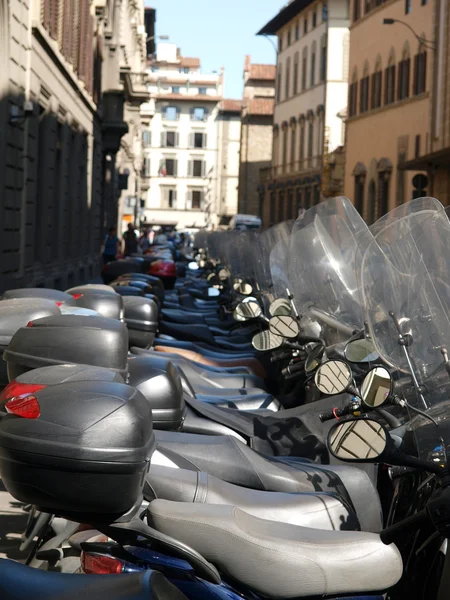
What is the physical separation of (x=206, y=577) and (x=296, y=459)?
1.86 meters

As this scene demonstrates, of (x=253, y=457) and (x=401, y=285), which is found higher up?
(x=401, y=285)

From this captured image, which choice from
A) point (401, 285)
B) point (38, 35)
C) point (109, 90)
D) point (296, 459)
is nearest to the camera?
point (401, 285)

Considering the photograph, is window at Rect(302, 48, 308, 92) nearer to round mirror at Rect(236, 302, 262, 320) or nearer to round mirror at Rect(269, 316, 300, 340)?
round mirror at Rect(236, 302, 262, 320)

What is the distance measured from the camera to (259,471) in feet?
14.7

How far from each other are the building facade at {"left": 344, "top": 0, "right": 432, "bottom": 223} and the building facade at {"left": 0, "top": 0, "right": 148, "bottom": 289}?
29.4ft

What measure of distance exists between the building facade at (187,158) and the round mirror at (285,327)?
10271 cm

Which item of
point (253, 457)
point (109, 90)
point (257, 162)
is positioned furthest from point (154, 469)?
point (257, 162)

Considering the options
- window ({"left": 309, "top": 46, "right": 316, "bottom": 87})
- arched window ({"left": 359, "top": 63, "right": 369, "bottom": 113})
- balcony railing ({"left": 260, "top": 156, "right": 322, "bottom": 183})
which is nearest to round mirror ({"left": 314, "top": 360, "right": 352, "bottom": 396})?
arched window ({"left": 359, "top": 63, "right": 369, "bottom": 113})

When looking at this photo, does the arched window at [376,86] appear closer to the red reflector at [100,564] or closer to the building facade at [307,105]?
the building facade at [307,105]

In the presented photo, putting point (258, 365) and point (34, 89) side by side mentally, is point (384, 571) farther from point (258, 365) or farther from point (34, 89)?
point (34, 89)

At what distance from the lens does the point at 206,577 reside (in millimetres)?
3170

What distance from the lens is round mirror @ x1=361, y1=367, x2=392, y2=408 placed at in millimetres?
3816

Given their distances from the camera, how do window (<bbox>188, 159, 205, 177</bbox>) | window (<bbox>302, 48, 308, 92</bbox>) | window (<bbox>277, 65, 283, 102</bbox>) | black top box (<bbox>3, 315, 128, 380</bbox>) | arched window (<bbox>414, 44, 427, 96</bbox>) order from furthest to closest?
window (<bbox>188, 159, 205, 177</bbox>) → window (<bbox>277, 65, 283, 102</bbox>) → window (<bbox>302, 48, 308, 92</bbox>) → arched window (<bbox>414, 44, 427, 96</bbox>) → black top box (<bbox>3, 315, 128, 380</bbox>)

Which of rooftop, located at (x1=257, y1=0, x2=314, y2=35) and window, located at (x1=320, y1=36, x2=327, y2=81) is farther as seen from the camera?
rooftop, located at (x1=257, y1=0, x2=314, y2=35)
